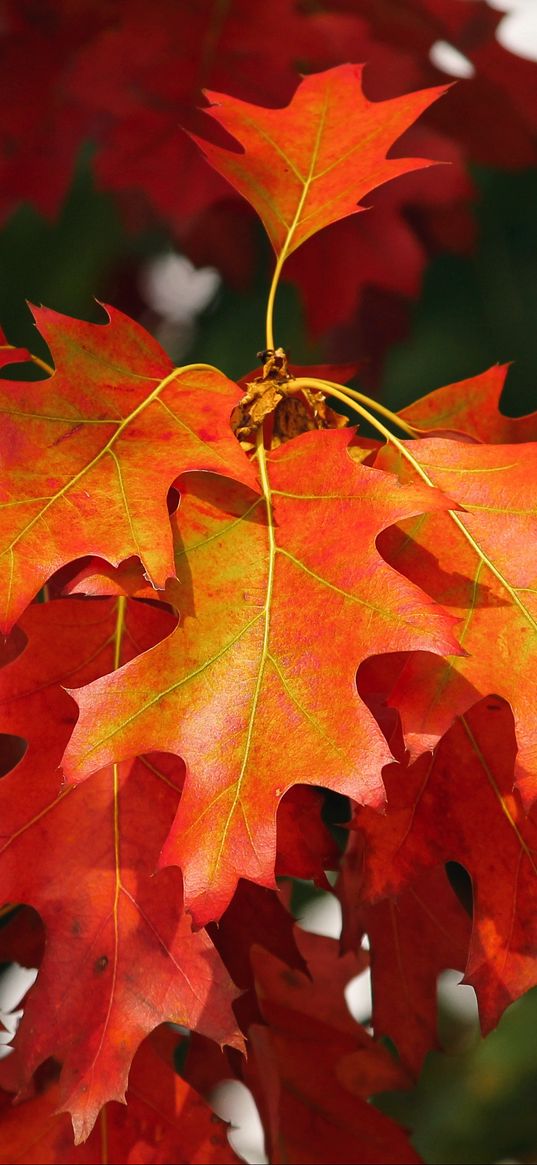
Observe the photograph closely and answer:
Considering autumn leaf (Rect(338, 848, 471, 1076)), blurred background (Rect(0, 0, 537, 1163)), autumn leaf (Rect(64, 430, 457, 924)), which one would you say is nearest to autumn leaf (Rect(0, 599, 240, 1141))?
autumn leaf (Rect(64, 430, 457, 924))

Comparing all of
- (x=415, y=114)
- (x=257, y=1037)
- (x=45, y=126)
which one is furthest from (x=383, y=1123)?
(x=45, y=126)

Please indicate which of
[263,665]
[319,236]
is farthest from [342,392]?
[319,236]

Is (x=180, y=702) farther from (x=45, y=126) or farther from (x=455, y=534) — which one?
(x=45, y=126)

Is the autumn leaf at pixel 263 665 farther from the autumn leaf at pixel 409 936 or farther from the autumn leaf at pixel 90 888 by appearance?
the autumn leaf at pixel 409 936

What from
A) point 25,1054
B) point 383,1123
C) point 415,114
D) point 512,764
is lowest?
point 383,1123

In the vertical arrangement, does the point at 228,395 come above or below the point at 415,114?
below

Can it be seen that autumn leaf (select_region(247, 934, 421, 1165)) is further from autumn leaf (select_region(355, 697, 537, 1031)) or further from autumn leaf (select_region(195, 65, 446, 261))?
autumn leaf (select_region(195, 65, 446, 261))
